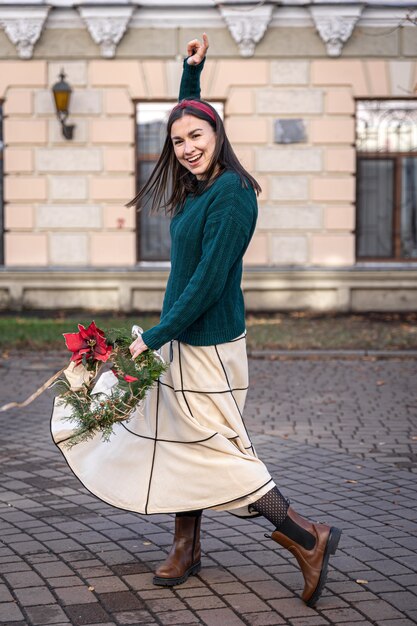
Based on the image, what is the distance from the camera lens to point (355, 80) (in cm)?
1586

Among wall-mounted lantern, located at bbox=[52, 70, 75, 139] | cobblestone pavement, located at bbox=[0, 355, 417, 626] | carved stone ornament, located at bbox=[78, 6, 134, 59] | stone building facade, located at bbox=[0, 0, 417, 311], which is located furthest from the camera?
stone building facade, located at bbox=[0, 0, 417, 311]

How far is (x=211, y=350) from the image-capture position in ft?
13.0

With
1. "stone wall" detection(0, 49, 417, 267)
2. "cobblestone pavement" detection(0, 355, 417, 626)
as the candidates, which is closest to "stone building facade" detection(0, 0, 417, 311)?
"stone wall" detection(0, 49, 417, 267)

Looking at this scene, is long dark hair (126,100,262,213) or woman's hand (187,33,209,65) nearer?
long dark hair (126,100,262,213)

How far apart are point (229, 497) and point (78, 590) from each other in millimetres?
767

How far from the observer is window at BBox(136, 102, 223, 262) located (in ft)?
52.8

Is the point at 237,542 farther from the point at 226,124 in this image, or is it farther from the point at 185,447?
the point at 226,124

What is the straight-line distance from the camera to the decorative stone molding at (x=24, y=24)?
15.6 m

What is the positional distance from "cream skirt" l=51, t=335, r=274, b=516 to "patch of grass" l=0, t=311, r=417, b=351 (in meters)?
6.63

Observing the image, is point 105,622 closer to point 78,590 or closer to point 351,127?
point 78,590

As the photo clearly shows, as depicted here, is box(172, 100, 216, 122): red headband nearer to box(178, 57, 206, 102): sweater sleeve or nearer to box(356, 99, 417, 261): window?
box(178, 57, 206, 102): sweater sleeve

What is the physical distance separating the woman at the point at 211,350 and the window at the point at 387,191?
12695 millimetres

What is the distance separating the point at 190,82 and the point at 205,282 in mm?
963

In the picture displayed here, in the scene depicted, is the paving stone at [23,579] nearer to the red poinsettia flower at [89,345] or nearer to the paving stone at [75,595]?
the paving stone at [75,595]
